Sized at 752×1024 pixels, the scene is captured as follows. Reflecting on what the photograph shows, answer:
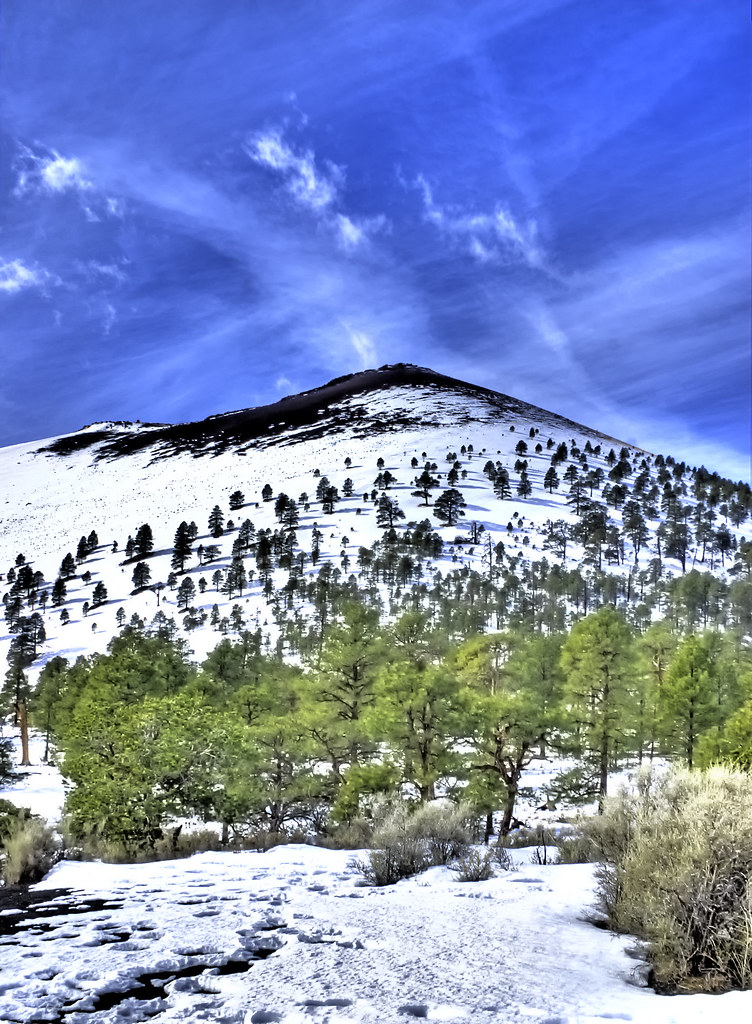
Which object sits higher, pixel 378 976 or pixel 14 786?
pixel 378 976

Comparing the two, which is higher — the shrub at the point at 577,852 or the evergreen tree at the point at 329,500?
the evergreen tree at the point at 329,500

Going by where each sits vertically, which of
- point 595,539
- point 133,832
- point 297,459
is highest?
point 297,459

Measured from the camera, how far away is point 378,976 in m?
5.48

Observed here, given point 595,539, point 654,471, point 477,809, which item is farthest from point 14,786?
point 654,471

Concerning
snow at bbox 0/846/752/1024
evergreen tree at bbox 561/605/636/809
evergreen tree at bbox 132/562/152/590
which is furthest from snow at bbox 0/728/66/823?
evergreen tree at bbox 132/562/152/590

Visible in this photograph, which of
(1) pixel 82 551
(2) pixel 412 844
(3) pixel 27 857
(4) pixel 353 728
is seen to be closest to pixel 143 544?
(1) pixel 82 551

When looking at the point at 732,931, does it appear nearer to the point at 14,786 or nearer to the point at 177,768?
the point at 177,768

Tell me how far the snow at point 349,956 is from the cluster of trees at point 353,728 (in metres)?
7.25

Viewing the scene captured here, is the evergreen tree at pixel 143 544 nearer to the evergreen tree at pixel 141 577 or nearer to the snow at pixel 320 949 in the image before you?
the evergreen tree at pixel 141 577

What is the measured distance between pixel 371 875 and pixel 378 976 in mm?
4767

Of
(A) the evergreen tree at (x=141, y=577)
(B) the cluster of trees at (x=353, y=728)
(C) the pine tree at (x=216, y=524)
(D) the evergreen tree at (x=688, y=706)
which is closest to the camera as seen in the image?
(B) the cluster of trees at (x=353, y=728)

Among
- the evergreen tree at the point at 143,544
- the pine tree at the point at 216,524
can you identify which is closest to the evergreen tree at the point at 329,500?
the pine tree at the point at 216,524

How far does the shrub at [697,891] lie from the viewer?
5207 millimetres

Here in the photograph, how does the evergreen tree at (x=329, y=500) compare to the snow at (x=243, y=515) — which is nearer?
the snow at (x=243, y=515)
